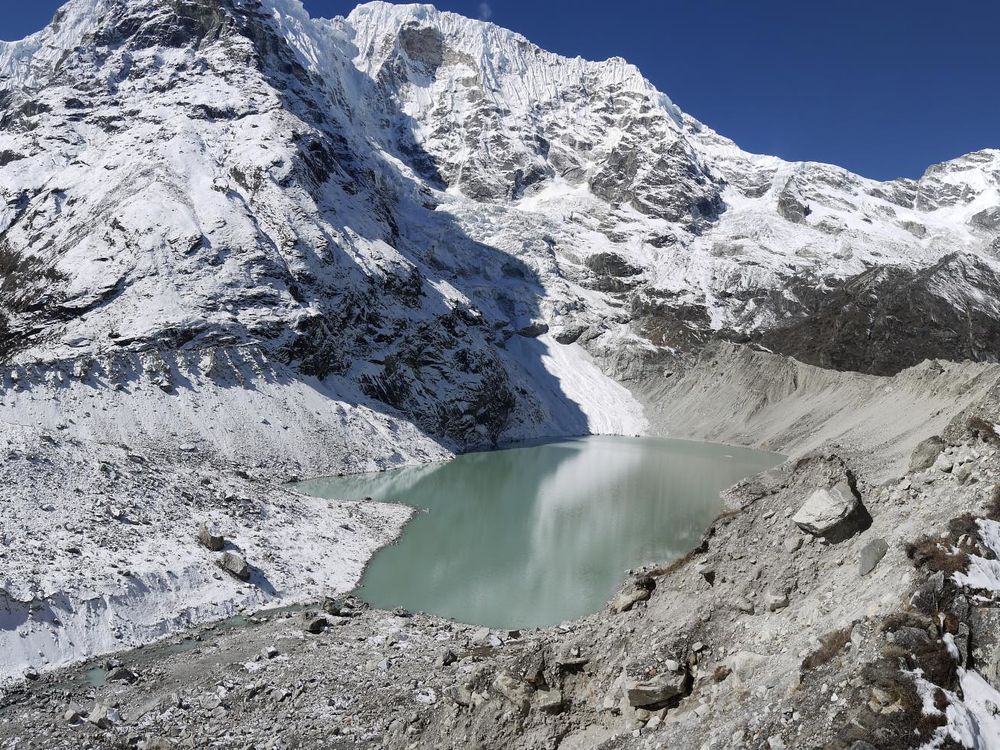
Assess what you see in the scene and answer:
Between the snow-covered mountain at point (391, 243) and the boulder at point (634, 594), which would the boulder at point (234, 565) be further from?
the snow-covered mountain at point (391, 243)

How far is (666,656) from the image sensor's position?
30.1 feet

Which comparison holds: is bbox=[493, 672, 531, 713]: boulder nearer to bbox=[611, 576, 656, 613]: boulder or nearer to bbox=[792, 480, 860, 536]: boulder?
bbox=[611, 576, 656, 613]: boulder

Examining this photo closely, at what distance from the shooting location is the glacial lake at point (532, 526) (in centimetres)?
2458

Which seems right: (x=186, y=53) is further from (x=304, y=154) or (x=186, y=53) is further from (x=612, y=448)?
(x=612, y=448)

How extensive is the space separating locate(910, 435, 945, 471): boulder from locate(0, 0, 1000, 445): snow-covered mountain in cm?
5416

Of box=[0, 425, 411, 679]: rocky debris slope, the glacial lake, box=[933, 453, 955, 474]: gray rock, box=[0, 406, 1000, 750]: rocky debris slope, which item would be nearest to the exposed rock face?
the glacial lake

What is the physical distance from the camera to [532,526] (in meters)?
36.9

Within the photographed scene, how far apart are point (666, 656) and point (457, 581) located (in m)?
18.3

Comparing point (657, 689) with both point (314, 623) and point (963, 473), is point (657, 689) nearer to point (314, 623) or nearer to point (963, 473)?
point (963, 473)

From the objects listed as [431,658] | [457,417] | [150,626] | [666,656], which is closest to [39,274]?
[457,417]

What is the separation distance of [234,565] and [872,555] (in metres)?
20.2

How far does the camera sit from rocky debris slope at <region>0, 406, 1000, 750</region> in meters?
6.55

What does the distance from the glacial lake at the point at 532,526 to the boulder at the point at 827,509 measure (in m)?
13.5

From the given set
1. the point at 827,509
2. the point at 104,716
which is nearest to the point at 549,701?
the point at 827,509
